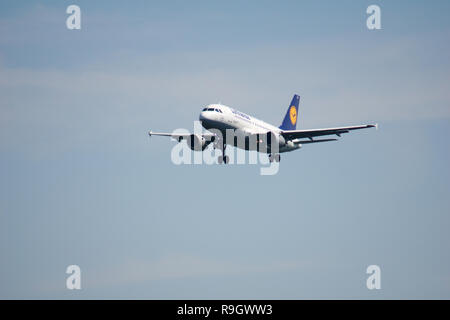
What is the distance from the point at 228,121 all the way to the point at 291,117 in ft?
70.3

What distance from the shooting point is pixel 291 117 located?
301ft

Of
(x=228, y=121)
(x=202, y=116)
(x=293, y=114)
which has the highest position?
(x=293, y=114)

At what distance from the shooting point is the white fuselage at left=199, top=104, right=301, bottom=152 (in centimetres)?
7062

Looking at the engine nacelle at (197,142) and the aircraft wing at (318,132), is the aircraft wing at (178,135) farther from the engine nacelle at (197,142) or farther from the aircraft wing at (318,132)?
the aircraft wing at (318,132)

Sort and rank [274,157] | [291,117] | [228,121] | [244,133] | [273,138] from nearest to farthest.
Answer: [228,121] < [244,133] < [273,138] < [274,157] < [291,117]

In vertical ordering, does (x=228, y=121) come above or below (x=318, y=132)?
above

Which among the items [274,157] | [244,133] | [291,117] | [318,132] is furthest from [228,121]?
[291,117]

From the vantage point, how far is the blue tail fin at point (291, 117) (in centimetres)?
9044

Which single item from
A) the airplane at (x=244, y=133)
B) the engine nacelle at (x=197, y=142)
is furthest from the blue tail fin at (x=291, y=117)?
the engine nacelle at (x=197, y=142)

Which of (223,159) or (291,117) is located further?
(291,117)

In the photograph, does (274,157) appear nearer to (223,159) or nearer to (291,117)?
(223,159)

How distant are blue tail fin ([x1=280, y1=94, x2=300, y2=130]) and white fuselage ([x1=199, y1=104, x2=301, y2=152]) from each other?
12.7 metres
